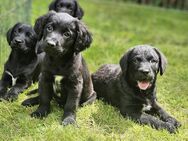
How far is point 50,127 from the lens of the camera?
237 inches

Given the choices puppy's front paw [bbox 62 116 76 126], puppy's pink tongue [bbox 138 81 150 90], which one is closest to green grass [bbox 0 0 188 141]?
puppy's front paw [bbox 62 116 76 126]

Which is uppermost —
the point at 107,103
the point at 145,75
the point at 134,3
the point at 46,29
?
the point at 46,29

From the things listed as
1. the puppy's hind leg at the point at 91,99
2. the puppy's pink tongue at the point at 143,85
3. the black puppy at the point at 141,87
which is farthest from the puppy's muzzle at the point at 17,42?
the puppy's pink tongue at the point at 143,85

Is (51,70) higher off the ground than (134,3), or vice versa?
(51,70)

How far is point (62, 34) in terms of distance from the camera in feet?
19.8

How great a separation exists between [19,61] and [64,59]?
136 centimetres

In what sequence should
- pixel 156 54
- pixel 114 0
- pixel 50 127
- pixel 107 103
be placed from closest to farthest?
pixel 50 127 → pixel 156 54 → pixel 107 103 → pixel 114 0

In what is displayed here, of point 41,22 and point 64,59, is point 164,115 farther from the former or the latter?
point 41,22

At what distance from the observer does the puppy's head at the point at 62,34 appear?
235 inches

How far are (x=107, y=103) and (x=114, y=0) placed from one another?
11001mm

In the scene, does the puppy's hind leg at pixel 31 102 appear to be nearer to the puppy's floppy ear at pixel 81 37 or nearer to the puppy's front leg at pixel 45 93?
the puppy's front leg at pixel 45 93

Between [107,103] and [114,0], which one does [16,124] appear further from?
[114,0]

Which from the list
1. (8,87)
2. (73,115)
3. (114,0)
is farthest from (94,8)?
(73,115)

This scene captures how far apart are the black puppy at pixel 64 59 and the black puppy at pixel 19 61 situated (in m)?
0.91
